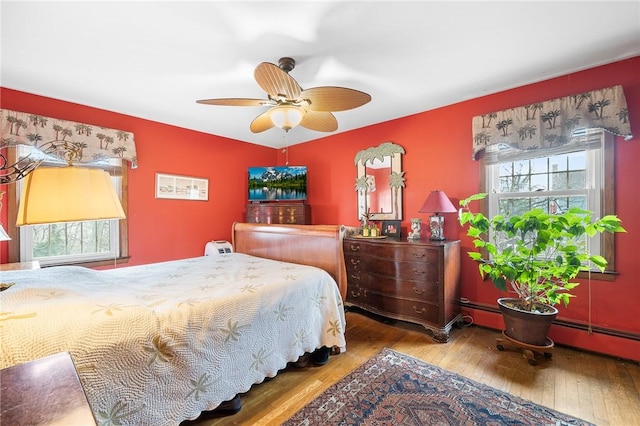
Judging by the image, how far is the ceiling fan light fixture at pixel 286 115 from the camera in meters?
2.09

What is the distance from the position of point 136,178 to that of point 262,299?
8.62ft

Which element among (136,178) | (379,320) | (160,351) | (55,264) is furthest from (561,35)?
(55,264)

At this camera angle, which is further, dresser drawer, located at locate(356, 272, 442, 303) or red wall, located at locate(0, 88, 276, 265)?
red wall, located at locate(0, 88, 276, 265)

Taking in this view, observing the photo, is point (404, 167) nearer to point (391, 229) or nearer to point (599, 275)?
point (391, 229)

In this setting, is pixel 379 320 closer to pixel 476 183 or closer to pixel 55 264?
pixel 476 183

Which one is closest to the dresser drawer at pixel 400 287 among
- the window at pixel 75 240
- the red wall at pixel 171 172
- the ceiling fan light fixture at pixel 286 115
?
the ceiling fan light fixture at pixel 286 115

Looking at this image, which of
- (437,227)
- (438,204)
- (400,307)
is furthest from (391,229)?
(400,307)

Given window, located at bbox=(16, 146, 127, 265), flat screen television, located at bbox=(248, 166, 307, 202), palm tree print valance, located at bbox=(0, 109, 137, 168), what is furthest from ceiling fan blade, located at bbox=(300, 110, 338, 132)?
window, located at bbox=(16, 146, 127, 265)

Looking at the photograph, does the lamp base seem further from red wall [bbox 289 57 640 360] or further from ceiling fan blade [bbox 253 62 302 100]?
ceiling fan blade [bbox 253 62 302 100]

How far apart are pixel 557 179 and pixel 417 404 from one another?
7.62ft

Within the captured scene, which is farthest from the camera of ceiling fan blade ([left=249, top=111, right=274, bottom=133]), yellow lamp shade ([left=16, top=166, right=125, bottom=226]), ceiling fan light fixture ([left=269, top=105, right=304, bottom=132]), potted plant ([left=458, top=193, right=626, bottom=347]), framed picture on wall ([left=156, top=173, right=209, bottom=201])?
framed picture on wall ([left=156, top=173, right=209, bottom=201])

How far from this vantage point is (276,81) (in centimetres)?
173

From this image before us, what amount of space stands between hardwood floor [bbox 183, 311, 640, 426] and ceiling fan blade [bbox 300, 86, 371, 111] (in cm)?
201

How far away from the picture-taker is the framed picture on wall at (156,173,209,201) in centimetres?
346
